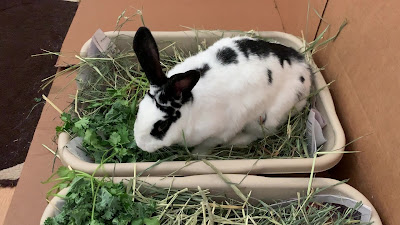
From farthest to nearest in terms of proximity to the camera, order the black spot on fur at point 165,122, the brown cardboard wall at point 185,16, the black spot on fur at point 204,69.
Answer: the brown cardboard wall at point 185,16
the black spot on fur at point 204,69
the black spot on fur at point 165,122

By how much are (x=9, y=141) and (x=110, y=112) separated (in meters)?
0.79

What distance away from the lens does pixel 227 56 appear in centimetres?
129

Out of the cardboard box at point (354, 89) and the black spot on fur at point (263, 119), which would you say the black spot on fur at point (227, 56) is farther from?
the cardboard box at point (354, 89)

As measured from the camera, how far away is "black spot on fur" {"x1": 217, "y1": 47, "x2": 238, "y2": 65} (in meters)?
1.28

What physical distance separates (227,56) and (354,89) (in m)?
0.45

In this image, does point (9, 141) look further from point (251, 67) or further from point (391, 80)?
point (391, 80)

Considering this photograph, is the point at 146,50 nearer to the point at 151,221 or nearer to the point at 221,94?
the point at 221,94

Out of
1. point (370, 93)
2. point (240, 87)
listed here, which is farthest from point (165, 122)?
point (370, 93)

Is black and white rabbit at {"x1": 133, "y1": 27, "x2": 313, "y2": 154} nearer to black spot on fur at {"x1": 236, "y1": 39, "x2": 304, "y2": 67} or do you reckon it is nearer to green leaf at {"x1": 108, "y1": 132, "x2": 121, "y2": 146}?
black spot on fur at {"x1": 236, "y1": 39, "x2": 304, "y2": 67}

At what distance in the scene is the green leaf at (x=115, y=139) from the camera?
1.30 metres

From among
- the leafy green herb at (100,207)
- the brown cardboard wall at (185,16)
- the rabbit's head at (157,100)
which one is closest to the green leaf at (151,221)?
the leafy green herb at (100,207)

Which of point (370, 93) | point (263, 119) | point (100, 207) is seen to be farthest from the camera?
point (263, 119)

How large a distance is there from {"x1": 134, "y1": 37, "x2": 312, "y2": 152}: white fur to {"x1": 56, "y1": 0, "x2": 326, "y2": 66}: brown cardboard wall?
54 cm

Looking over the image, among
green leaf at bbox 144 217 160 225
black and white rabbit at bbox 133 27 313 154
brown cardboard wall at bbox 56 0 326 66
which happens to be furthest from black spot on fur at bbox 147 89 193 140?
brown cardboard wall at bbox 56 0 326 66
